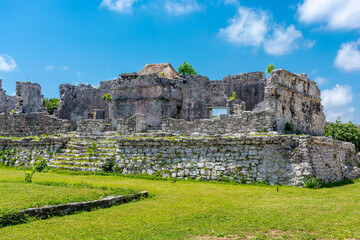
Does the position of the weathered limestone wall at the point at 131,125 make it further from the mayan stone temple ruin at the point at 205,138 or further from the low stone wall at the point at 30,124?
the low stone wall at the point at 30,124

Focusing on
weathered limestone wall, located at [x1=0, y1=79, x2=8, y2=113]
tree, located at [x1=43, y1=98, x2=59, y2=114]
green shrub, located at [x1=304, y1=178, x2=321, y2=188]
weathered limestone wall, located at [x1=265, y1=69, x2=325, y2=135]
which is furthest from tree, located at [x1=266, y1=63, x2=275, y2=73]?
weathered limestone wall, located at [x1=0, y1=79, x2=8, y2=113]

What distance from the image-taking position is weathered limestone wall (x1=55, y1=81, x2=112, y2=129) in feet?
106

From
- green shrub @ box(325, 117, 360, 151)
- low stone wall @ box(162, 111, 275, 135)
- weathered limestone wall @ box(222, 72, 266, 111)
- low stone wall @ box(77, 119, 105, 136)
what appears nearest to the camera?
low stone wall @ box(162, 111, 275, 135)

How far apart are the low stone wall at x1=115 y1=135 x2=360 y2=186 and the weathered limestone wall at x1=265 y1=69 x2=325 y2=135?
95.6 inches

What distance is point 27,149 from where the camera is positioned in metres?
14.9

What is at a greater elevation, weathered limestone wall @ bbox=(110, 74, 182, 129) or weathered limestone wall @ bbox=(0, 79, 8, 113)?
weathered limestone wall @ bbox=(0, 79, 8, 113)

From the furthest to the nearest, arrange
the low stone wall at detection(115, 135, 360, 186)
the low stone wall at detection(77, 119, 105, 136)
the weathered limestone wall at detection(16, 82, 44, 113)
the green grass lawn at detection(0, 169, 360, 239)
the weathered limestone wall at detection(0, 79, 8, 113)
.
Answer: the weathered limestone wall at detection(0, 79, 8, 113) < the weathered limestone wall at detection(16, 82, 44, 113) < the low stone wall at detection(77, 119, 105, 136) < the low stone wall at detection(115, 135, 360, 186) < the green grass lawn at detection(0, 169, 360, 239)

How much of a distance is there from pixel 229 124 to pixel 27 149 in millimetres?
9099

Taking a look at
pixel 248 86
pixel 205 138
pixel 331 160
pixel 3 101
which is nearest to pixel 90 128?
pixel 205 138

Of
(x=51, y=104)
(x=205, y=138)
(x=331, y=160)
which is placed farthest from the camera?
(x=51, y=104)

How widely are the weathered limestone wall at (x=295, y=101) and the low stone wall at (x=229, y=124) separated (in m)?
0.64

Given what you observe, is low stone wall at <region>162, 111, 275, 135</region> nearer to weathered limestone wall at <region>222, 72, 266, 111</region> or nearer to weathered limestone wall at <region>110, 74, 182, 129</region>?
weathered limestone wall at <region>110, 74, 182, 129</region>

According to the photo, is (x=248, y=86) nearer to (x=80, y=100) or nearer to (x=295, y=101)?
(x=295, y=101)

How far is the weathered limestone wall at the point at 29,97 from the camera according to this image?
28531 mm
